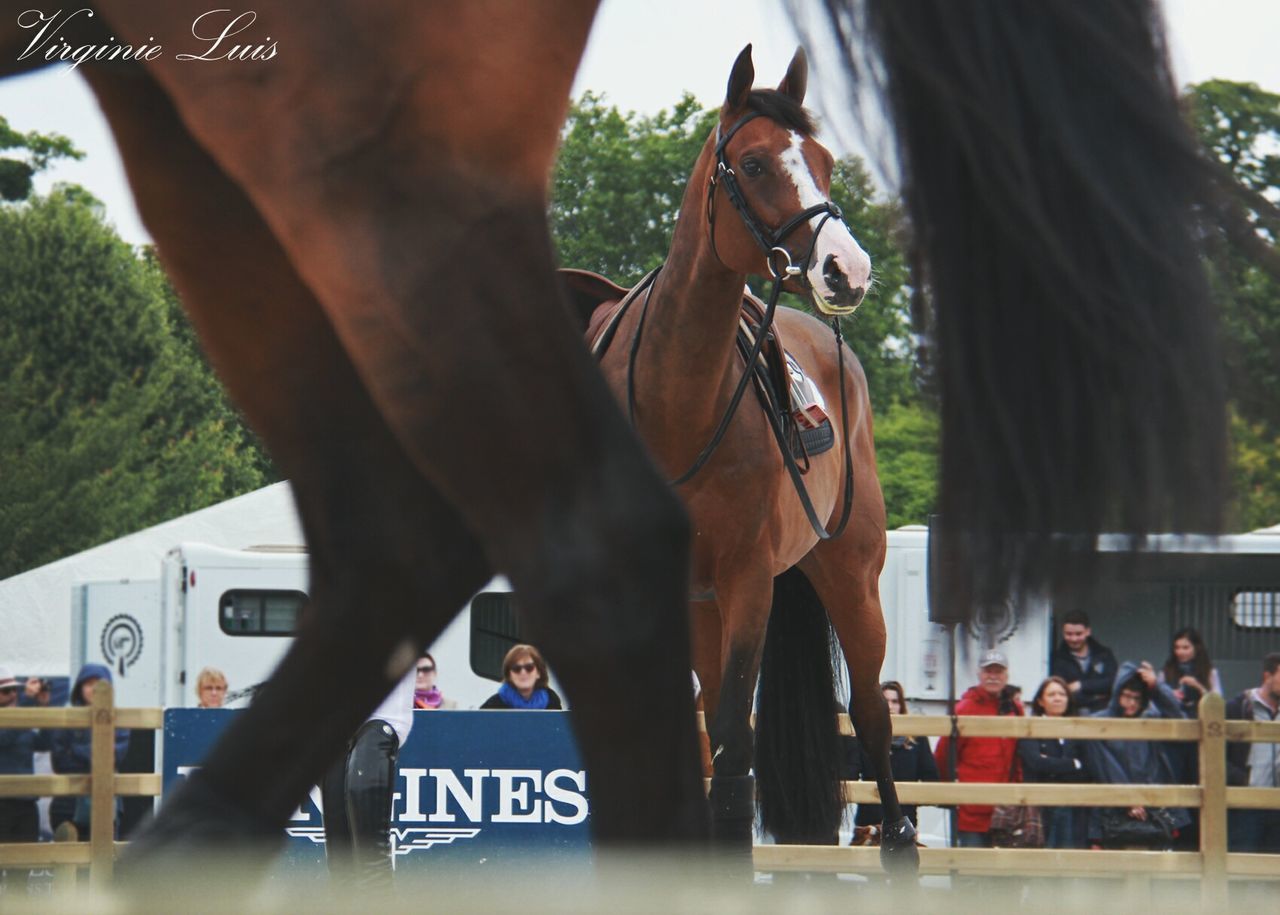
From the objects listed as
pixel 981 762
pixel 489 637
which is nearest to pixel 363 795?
pixel 981 762

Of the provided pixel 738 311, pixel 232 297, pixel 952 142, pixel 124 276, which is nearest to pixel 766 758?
pixel 738 311

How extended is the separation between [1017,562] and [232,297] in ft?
3.64

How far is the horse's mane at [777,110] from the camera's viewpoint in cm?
546

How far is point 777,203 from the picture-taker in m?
5.48

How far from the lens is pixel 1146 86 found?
5.00 feet

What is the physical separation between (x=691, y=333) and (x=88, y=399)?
93.3ft

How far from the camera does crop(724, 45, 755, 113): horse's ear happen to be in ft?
18.7

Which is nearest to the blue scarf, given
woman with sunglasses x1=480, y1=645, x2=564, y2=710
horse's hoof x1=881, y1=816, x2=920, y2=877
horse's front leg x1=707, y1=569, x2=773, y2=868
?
woman with sunglasses x1=480, y1=645, x2=564, y2=710

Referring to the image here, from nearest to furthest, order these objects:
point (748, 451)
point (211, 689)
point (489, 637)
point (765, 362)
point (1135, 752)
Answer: point (748, 451) → point (765, 362) → point (1135, 752) → point (211, 689) → point (489, 637)

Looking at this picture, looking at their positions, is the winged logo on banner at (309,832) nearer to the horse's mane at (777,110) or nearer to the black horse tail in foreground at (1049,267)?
the horse's mane at (777,110)

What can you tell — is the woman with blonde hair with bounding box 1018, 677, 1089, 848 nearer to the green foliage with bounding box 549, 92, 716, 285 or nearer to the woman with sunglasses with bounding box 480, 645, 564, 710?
the woman with sunglasses with bounding box 480, 645, 564, 710

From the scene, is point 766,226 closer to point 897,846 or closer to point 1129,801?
point 897,846

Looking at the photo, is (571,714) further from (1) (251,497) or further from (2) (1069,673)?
(1) (251,497)

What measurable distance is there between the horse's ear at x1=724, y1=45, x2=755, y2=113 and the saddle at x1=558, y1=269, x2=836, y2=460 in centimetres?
68
